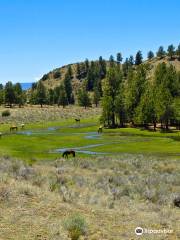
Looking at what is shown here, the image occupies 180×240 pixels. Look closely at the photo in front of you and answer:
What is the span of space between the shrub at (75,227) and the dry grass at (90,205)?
21 cm

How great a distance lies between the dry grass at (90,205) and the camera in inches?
611

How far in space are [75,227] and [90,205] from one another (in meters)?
4.95

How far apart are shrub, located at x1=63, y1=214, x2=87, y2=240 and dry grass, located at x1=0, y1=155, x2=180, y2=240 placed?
0.21 metres

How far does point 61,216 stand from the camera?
17.1 meters

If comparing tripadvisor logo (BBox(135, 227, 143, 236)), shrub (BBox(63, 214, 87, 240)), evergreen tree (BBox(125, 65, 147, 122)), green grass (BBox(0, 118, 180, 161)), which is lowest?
green grass (BBox(0, 118, 180, 161))

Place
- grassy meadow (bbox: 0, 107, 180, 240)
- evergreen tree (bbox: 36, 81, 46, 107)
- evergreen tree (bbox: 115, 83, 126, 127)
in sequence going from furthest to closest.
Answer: evergreen tree (bbox: 36, 81, 46, 107)
evergreen tree (bbox: 115, 83, 126, 127)
grassy meadow (bbox: 0, 107, 180, 240)

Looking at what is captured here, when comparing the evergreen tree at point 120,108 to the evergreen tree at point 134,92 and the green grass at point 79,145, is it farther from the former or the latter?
the green grass at point 79,145

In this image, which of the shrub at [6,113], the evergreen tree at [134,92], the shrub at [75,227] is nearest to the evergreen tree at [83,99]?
the shrub at [6,113]

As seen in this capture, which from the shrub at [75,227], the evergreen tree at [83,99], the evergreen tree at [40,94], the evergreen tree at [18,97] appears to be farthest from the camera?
the evergreen tree at [83,99]

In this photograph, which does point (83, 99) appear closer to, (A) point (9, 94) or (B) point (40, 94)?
(B) point (40, 94)

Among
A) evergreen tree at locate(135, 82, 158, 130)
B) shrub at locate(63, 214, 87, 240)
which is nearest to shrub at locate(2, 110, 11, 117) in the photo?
evergreen tree at locate(135, 82, 158, 130)

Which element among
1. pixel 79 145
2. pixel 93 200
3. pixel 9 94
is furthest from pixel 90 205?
pixel 9 94

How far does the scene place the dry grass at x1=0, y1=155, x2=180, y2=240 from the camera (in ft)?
50.9

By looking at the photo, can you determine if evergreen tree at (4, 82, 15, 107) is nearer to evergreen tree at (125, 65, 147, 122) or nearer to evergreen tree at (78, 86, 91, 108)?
evergreen tree at (78, 86, 91, 108)
